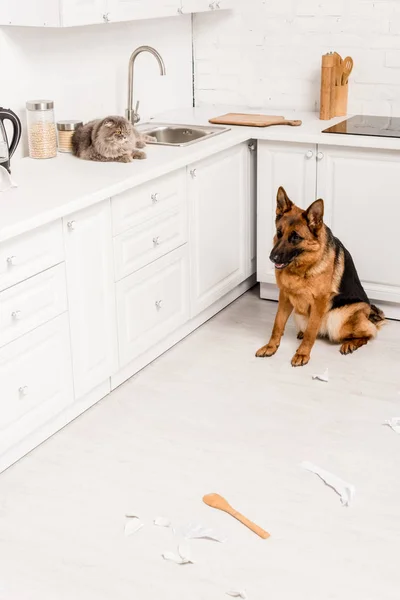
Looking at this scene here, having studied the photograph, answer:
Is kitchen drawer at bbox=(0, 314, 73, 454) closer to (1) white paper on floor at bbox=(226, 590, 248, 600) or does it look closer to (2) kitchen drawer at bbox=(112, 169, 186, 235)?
(2) kitchen drawer at bbox=(112, 169, 186, 235)

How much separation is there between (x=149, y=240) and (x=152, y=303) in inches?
10.6

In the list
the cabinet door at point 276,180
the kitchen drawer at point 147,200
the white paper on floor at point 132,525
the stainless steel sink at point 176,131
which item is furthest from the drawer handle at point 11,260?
the cabinet door at point 276,180

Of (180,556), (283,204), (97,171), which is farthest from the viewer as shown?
(283,204)

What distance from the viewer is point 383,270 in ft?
12.7

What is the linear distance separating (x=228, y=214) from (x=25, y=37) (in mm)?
1227

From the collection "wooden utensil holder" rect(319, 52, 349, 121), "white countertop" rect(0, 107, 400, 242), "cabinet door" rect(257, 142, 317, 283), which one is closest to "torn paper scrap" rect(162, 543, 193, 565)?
"white countertop" rect(0, 107, 400, 242)

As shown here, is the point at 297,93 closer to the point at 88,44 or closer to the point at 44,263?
the point at 88,44

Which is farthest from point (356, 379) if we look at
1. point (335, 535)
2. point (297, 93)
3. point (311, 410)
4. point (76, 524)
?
point (297, 93)

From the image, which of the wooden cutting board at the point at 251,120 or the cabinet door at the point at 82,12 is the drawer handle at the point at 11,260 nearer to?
the cabinet door at the point at 82,12

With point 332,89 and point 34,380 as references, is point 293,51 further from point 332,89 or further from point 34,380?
point 34,380

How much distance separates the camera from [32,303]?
2.68 m

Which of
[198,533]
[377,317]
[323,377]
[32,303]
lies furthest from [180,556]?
[377,317]

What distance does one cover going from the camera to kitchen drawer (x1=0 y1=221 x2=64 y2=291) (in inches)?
100

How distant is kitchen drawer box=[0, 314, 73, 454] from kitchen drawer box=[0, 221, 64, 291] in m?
0.20
